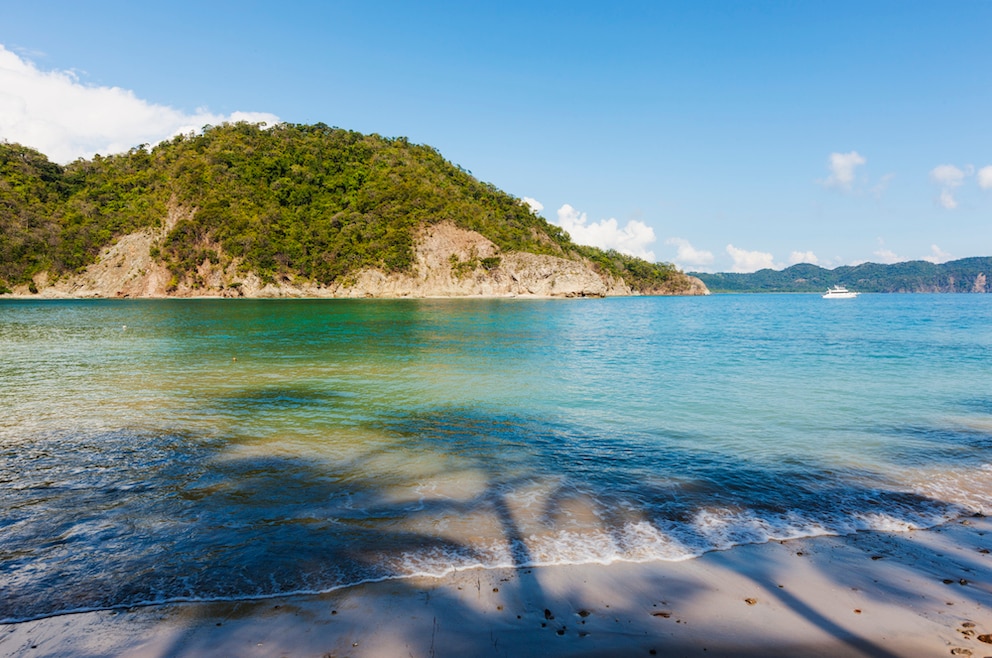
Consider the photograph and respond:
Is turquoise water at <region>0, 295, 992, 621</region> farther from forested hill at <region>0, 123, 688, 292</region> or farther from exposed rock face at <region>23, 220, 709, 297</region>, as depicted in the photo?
forested hill at <region>0, 123, 688, 292</region>

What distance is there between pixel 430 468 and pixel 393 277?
4050 inches

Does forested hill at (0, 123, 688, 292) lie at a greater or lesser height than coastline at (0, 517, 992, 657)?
greater

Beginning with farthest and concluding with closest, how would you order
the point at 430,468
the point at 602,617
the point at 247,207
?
the point at 247,207, the point at 430,468, the point at 602,617

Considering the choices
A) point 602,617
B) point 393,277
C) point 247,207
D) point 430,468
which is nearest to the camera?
point 602,617

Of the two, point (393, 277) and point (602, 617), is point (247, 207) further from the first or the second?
point (602, 617)

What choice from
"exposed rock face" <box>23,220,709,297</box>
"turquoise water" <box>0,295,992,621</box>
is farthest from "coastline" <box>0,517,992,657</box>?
"exposed rock face" <box>23,220,709,297</box>

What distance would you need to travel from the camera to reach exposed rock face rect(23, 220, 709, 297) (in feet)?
338

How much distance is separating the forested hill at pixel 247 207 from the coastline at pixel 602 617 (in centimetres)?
10621

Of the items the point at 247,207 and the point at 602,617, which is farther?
the point at 247,207

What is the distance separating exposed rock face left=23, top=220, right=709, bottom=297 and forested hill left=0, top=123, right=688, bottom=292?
1.86 meters

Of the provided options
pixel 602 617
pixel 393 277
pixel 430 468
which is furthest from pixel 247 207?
pixel 602 617

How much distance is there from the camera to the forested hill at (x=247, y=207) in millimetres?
103562

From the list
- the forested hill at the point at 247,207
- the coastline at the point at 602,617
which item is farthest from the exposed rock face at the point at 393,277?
the coastline at the point at 602,617

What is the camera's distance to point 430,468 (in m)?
8.48
